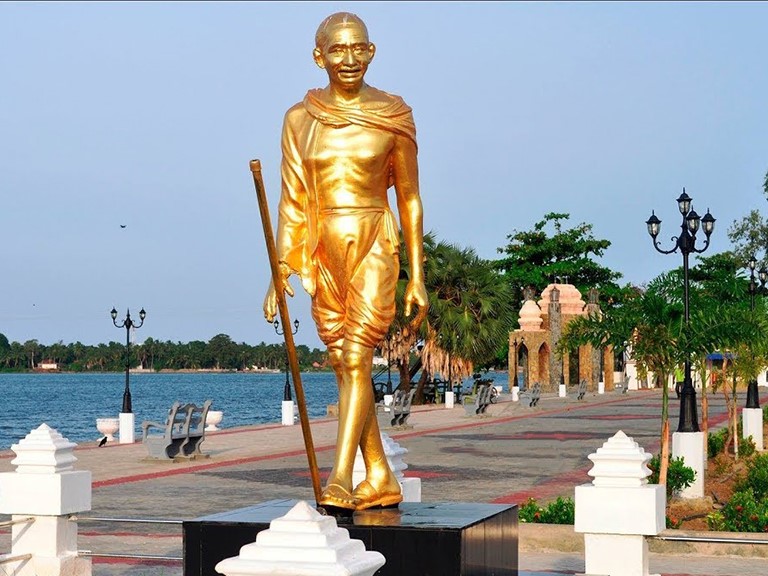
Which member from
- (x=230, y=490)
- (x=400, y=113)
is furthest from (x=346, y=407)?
(x=230, y=490)

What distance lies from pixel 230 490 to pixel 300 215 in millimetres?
9773

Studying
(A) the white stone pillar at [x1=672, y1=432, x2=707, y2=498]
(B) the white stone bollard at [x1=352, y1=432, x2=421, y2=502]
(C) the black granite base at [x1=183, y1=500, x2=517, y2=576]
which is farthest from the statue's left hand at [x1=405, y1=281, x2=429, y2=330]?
(A) the white stone pillar at [x1=672, y1=432, x2=707, y2=498]

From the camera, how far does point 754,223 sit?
6856 cm

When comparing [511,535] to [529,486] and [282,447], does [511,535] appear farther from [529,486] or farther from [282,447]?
[282,447]

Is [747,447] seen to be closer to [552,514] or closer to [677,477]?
[677,477]

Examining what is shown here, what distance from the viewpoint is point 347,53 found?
26.4ft

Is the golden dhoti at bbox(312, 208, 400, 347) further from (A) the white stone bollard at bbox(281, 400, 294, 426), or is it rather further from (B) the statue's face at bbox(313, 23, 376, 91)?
(A) the white stone bollard at bbox(281, 400, 294, 426)

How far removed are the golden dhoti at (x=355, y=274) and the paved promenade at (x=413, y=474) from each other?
3.34 m

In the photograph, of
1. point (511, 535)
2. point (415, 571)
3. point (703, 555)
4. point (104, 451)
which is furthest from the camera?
point (104, 451)

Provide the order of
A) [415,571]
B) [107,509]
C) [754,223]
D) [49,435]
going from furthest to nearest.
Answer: [754,223], [107,509], [49,435], [415,571]

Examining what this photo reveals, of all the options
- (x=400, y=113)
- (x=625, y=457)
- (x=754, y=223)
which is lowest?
(x=625, y=457)

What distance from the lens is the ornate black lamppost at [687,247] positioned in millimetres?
17006

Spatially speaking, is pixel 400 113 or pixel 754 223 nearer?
pixel 400 113

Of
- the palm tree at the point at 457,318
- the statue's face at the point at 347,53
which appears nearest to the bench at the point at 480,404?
the palm tree at the point at 457,318
